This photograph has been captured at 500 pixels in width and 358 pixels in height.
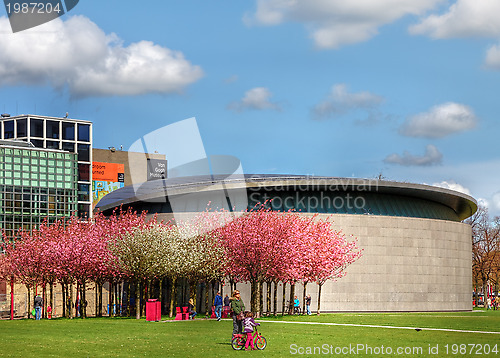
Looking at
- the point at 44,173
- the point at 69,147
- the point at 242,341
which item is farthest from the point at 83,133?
the point at 242,341

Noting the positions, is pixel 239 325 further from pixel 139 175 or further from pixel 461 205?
pixel 139 175

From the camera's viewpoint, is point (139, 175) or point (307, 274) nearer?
point (307, 274)

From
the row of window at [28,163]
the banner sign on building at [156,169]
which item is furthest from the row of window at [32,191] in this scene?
the banner sign on building at [156,169]

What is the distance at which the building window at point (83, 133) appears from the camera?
183m

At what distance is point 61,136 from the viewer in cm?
18062

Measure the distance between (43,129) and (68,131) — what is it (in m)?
6.25

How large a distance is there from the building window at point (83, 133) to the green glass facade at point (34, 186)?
1654cm

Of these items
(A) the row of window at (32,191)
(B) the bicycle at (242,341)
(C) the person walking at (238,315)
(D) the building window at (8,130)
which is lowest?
(B) the bicycle at (242,341)

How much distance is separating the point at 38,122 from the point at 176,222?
400 ft

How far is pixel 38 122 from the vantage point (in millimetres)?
178250

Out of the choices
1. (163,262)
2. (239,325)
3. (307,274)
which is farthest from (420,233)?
(239,325)

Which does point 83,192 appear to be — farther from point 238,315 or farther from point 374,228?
point 238,315

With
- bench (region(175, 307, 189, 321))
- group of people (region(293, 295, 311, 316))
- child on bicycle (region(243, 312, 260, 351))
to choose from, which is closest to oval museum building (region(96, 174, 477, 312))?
group of people (region(293, 295, 311, 316))

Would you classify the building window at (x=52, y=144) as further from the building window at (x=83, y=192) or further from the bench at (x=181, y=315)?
the bench at (x=181, y=315)
